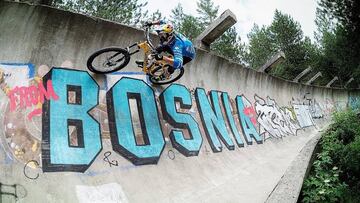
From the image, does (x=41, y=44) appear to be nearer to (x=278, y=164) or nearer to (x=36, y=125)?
(x=36, y=125)

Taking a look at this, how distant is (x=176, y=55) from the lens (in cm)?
880

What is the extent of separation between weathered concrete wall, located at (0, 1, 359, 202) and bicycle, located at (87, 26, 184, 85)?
0.19m

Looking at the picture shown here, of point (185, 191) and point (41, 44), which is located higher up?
point (41, 44)

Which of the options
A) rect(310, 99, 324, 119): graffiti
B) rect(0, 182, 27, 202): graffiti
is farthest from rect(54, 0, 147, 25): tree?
rect(0, 182, 27, 202): graffiti

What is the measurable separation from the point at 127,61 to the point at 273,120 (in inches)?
378

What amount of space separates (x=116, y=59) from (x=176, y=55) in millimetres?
1341

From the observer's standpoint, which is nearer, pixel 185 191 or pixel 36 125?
pixel 36 125

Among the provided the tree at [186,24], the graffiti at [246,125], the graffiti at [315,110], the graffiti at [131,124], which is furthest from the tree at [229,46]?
the graffiti at [131,124]

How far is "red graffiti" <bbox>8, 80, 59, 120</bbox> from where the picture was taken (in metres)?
6.29

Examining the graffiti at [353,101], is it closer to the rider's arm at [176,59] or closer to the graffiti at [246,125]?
the graffiti at [246,125]

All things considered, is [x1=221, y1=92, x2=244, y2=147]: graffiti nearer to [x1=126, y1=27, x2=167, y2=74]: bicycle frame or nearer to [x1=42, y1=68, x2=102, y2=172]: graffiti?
[x1=126, y1=27, x2=167, y2=74]: bicycle frame

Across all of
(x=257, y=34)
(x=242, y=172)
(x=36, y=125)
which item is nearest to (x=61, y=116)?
(x=36, y=125)

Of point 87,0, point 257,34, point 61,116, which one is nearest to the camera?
point 61,116

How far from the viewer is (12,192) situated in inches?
206
